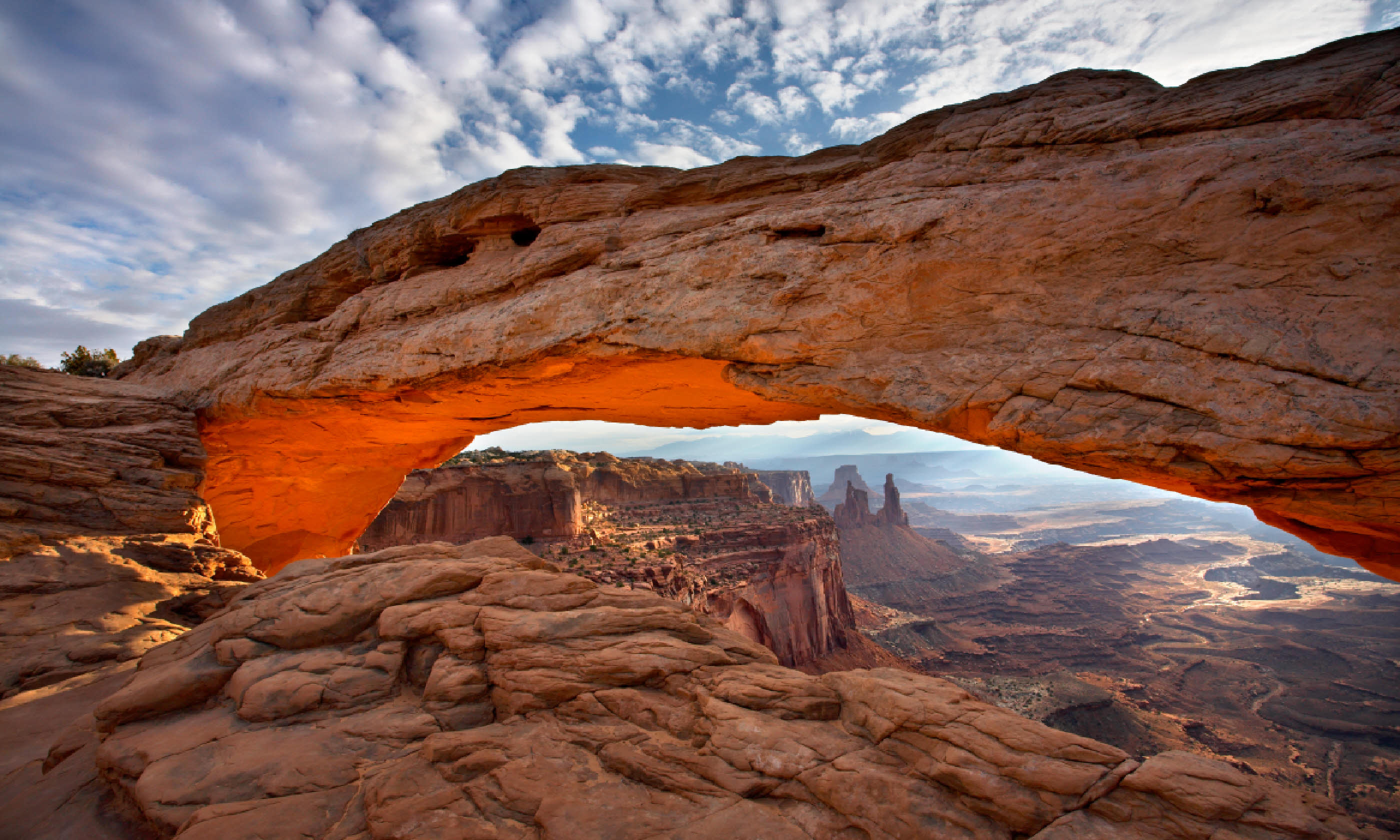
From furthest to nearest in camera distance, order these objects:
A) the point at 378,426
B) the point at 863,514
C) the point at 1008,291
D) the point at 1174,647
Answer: the point at 863,514 < the point at 1174,647 < the point at 378,426 < the point at 1008,291

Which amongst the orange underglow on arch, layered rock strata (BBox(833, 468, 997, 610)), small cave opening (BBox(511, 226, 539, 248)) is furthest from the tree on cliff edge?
layered rock strata (BBox(833, 468, 997, 610))

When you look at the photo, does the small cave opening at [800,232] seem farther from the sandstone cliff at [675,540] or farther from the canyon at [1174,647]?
the sandstone cliff at [675,540]

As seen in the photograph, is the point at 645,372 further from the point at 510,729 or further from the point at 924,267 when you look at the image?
the point at 510,729

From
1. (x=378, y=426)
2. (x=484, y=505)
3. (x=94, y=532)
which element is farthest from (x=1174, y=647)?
(x=94, y=532)

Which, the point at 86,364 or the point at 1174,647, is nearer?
the point at 86,364

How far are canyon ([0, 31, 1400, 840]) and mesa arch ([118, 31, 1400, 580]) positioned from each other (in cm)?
5

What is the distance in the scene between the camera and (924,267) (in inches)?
290

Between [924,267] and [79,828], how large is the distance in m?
10.9

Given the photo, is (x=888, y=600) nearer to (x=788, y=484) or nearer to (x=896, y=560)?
(x=896, y=560)

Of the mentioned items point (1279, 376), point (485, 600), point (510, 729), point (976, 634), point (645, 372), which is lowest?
point (976, 634)

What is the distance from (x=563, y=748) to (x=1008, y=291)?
7711 mm

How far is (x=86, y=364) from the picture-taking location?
21453 millimetres

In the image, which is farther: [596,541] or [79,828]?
[596,541]

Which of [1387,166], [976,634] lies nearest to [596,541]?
[1387,166]
